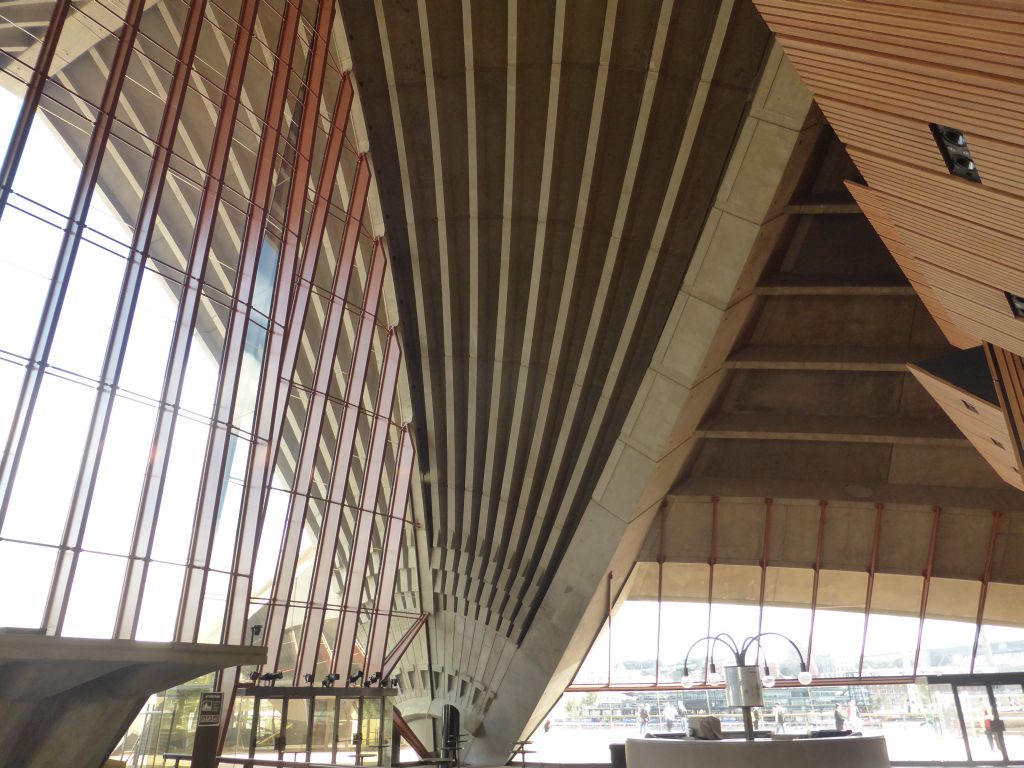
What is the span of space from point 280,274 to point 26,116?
20.6 feet

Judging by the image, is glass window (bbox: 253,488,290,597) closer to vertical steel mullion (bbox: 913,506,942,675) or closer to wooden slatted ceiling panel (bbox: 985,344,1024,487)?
wooden slatted ceiling panel (bbox: 985,344,1024,487)

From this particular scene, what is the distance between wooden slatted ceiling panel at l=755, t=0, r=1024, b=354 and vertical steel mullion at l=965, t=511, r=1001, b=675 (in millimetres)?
13674

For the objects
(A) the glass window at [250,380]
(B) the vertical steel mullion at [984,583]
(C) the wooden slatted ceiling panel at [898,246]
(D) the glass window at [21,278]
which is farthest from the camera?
(B) the vertical steel mullion at [984,583]

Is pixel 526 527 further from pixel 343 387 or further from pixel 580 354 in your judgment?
pixel 343 387

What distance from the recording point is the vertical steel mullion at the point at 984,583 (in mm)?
19672

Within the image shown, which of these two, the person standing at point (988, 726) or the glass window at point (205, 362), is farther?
the person standing at point (988, 726)

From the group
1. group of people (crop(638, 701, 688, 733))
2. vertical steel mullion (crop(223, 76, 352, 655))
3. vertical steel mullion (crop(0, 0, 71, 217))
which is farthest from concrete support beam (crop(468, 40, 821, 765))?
vertical steel mullion (crop(0, 0, 71, 217))

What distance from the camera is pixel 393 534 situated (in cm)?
2111

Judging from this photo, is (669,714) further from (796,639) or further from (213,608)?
(213,608)

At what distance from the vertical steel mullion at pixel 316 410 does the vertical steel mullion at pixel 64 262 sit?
21.4ft

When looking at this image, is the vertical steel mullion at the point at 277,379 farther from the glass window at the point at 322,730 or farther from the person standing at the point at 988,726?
the person standing at the point at 988,726

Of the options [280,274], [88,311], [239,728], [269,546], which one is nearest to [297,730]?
[239,728]

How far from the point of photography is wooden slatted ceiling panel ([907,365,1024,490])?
439 inches

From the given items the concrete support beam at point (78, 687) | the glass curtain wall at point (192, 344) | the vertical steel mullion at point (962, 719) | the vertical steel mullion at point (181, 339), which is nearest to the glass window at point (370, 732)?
the glass curtain wall at point (192, 344)
